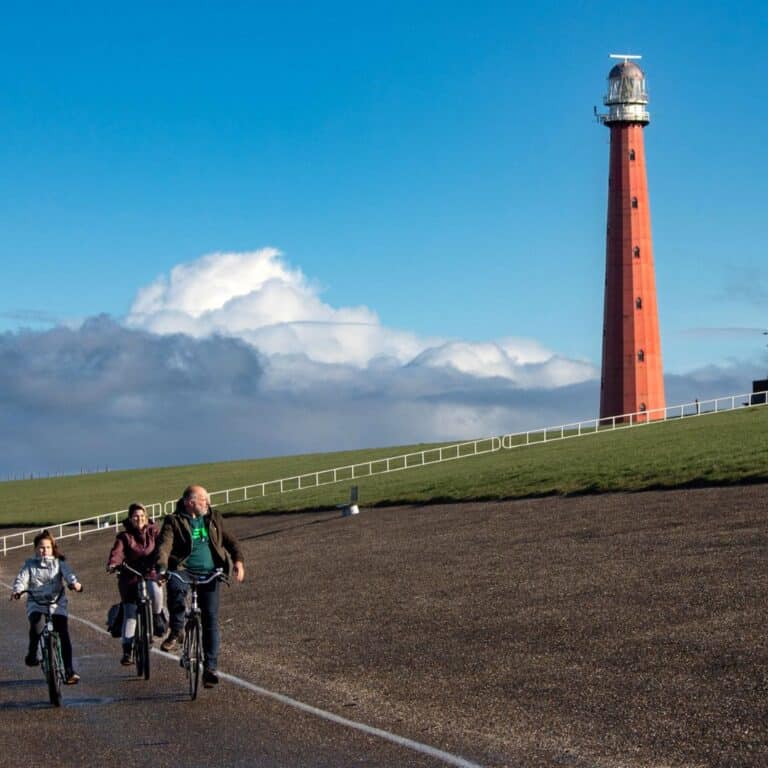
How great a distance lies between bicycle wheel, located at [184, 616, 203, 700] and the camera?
13398mm

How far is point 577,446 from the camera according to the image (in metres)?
59.4

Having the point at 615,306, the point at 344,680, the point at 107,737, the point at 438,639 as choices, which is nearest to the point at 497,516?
the point at 438,639

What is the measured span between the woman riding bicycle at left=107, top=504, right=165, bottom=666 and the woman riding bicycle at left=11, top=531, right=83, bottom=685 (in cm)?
130

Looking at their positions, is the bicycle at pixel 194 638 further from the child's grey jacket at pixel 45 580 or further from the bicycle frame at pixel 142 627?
the bicycle frame at pixel 142 627

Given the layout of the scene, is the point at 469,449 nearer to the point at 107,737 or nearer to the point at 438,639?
the point at 438,639

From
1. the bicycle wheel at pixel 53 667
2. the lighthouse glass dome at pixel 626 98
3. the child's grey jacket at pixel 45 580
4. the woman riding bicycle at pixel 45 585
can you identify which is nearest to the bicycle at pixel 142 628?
the woman riding bicycle at pixel 45 585

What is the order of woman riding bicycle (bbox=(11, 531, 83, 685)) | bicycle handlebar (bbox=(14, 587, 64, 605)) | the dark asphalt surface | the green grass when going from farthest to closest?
the green grass < bicycle handlebar (bbox=(14, 587, 64, 605)) < woman riding bicycle (bbox=(11, 531, 83, 685)) < the dark asphalt surface

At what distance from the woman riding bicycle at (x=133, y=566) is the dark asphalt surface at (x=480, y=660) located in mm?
525

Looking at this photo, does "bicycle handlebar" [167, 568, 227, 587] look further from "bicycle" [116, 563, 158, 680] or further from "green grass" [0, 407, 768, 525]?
"green grass" [0, 407, 768, 525]

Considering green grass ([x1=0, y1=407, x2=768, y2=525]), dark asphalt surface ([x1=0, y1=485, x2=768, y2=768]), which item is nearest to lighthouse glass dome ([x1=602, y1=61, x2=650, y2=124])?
green grass ([x1=0, y1=407, x2=768, y2=525])

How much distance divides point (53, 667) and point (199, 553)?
183cm

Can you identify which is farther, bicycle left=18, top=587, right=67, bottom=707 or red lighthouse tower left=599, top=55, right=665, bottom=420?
red lighthouse tower left=599, top=55, right=665, bottom=420

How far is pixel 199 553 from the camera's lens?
1398cm

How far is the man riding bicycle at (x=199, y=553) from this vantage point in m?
13.9
